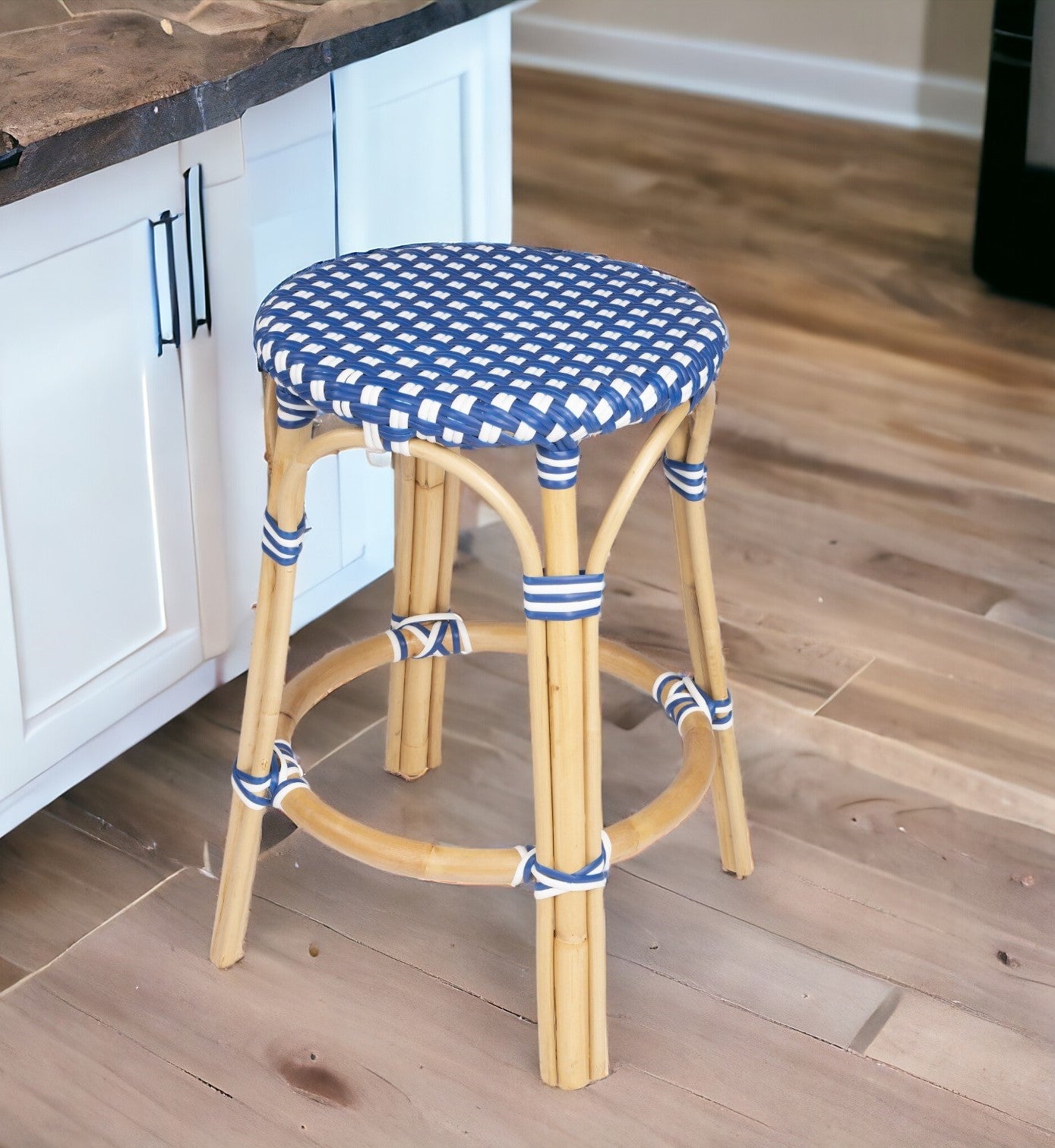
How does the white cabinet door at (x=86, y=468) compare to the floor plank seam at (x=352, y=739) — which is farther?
the floor plank seam at (x=352, y=739)

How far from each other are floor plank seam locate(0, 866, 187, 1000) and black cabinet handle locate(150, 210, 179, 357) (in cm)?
51

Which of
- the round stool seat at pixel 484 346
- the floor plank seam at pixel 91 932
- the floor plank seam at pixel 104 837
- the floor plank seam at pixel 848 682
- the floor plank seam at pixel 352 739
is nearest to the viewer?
the round stool seat at pixel 484 346

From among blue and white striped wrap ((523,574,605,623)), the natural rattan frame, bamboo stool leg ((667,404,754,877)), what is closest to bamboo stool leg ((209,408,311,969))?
the natural rattan frame

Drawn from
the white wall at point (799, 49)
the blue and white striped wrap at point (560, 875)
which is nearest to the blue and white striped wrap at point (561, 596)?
the blue and white striped wrap at point (560, 875)

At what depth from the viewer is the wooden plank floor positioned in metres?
1.22

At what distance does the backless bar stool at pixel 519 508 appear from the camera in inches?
39.9

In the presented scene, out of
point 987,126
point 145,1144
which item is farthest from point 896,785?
point 987,126

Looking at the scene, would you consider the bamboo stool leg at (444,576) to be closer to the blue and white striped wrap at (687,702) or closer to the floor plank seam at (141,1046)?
the blue and white striped wrap at (687,702)

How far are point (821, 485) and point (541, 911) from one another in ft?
3.99

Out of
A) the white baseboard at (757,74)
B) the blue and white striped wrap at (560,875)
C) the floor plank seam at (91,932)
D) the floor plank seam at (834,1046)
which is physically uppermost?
the white baseboard at (757,74)

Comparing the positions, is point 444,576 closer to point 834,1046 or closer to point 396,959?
point 396,959

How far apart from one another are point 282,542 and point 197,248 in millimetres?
331

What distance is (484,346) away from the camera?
1060 mm

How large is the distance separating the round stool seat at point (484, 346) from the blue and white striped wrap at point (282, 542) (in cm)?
9
